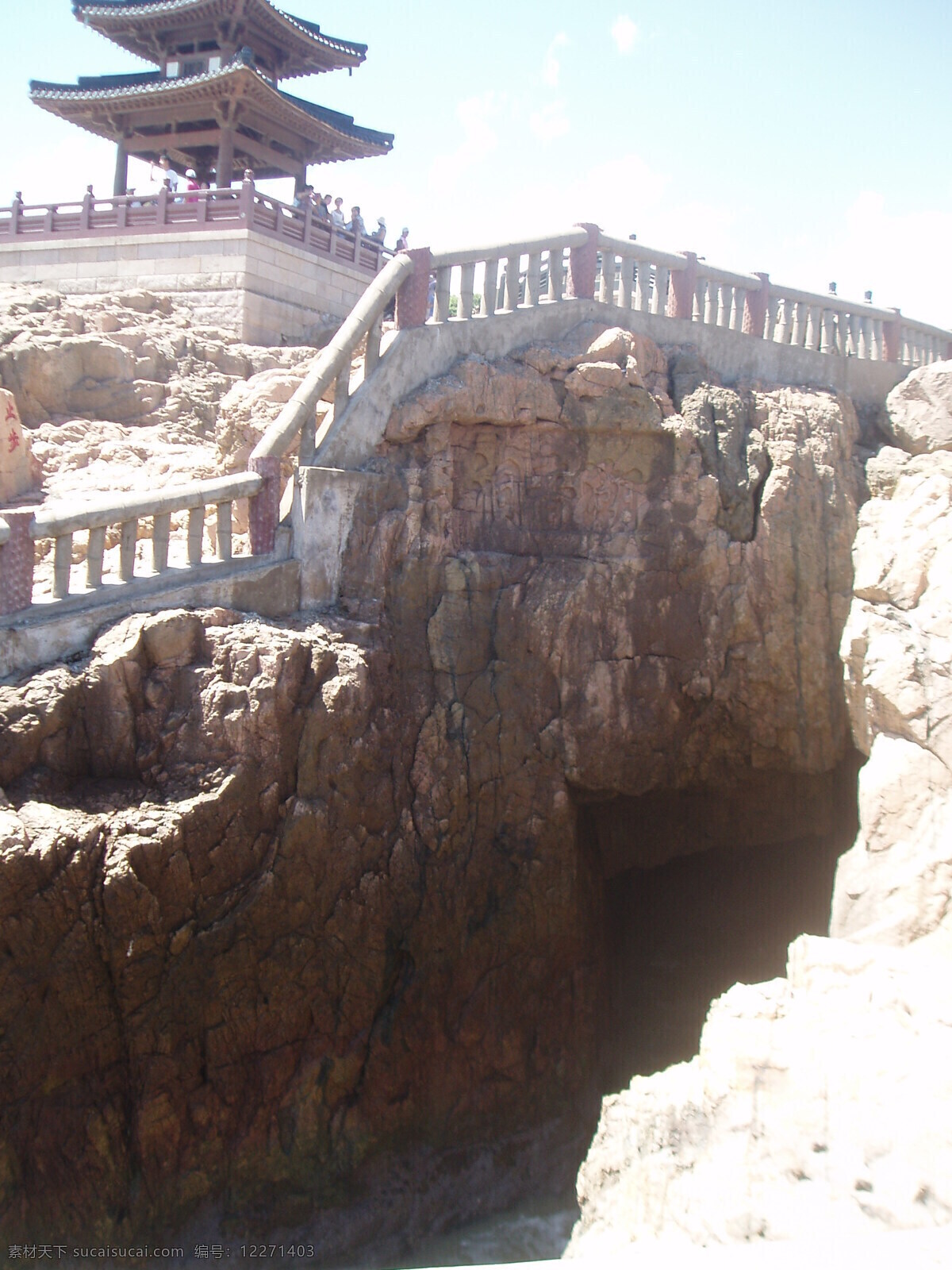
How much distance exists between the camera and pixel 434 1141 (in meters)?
8.73

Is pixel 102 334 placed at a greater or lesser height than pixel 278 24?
lesser

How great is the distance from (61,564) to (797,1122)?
5900mm

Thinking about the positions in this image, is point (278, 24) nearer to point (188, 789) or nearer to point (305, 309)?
point (305, 309)

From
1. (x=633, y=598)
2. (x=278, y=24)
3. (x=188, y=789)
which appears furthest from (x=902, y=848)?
(x=278, y=24)

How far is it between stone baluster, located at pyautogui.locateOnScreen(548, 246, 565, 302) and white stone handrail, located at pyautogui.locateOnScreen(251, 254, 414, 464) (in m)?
1.66

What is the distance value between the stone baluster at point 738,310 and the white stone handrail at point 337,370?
4302mm

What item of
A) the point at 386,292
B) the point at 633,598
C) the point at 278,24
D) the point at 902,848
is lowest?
the point at 902,848

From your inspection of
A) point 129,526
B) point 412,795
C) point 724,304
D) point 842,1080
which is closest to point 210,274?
point 724,304

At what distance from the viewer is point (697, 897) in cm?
1125

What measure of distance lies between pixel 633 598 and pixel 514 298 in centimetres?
318

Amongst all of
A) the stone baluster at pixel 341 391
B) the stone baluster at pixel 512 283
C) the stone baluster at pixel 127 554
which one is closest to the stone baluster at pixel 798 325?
the stone baluster at pixel 512 283

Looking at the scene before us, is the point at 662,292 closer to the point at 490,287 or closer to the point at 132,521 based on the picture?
the point at 490,287

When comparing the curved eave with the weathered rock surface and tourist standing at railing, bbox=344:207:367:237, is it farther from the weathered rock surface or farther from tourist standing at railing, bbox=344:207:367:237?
the weathered rock surface

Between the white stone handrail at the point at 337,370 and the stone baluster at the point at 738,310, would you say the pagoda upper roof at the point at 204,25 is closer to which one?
the stone baluster at the point at 738,310
